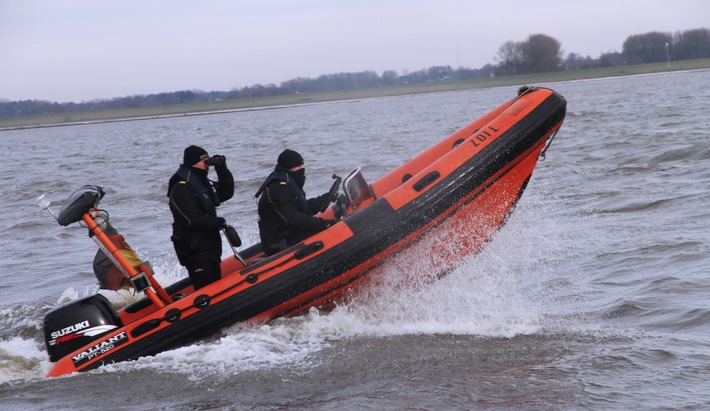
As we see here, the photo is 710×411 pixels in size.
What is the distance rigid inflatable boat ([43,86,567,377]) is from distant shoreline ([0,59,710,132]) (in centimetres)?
6756

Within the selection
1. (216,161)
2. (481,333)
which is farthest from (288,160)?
(481,333)

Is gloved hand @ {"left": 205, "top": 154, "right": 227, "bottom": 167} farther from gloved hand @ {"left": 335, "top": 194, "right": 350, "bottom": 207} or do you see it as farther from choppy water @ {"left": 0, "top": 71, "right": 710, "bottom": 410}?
choppy water @ {"left": 0, "top": 71, "right": 710, "bottom": 410}

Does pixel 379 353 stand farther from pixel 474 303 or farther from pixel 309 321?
pixel 474 303

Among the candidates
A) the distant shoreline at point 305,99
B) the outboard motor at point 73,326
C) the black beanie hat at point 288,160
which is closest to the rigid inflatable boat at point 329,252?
the outboard motor at point 73,326

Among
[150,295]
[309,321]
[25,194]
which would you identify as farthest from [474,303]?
[25,194]

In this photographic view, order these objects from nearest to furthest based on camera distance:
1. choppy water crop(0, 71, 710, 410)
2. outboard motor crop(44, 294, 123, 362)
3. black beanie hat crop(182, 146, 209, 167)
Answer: choppy water crop(0, 71, 710, 410)
outboard motor crop(44, 294, 123, 362)
black beanie hat crop(182, 146, 209, 167)

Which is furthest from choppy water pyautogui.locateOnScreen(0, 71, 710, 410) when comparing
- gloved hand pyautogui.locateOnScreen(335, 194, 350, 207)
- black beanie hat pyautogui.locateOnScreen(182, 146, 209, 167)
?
black beanie hat pyautogui.locateOnScreen(182, 146, 209, 167)

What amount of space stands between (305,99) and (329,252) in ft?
253

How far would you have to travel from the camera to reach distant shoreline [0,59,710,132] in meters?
76.8

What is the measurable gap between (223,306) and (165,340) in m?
0.43

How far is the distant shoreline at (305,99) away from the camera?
76.8 m

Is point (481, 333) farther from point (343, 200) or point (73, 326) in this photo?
point (73, 326)

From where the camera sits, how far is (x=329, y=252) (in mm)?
5824

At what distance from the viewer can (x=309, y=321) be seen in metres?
6.00
